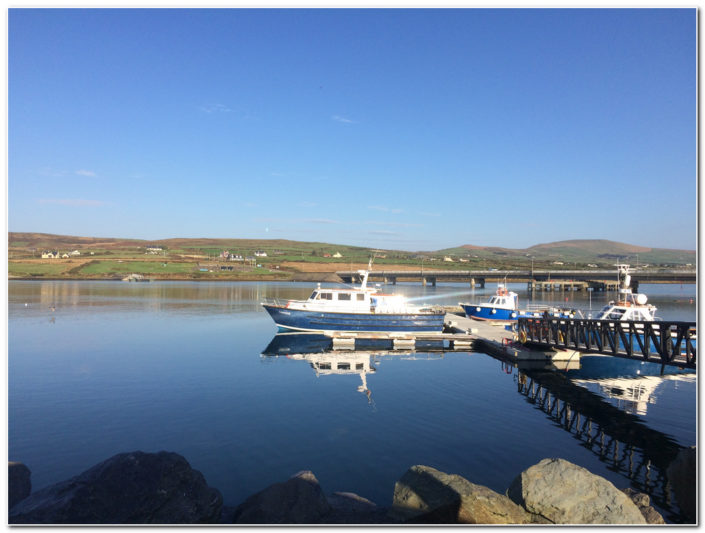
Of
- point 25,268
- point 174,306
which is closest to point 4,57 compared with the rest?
point 174,306

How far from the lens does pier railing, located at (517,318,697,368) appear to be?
16.7 m

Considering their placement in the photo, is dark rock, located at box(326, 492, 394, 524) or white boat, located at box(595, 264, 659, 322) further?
white boat, located at box(595, 264, 659, 322)

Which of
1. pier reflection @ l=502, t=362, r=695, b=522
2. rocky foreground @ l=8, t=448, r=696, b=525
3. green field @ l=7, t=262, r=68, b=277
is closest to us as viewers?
rocky foreground @ l=8, t=448, r=696, b=525

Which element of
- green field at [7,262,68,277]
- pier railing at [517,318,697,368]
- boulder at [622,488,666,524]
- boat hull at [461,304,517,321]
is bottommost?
boulder at [622,488,666,524]

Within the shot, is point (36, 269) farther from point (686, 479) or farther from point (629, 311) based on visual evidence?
point (686, 479)

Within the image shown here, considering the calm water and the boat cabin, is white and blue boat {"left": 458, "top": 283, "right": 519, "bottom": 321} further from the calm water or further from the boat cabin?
the boat cabin

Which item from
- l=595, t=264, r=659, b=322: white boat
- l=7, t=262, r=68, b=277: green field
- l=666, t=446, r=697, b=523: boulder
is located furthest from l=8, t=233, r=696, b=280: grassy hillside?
l=666, t=446, r=697, b=523: boulder

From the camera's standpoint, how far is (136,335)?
35094mm

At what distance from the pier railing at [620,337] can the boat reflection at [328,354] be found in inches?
254

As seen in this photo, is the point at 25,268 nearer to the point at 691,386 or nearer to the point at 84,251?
the point at 84,251

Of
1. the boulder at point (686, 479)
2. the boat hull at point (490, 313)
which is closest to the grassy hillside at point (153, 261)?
the boat hull at point (490, 313)

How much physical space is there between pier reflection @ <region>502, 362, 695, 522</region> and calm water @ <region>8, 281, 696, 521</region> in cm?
7

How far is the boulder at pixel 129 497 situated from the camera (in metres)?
7.75

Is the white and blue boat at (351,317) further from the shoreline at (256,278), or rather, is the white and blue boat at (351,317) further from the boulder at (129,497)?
the shoreline at (256,278)
